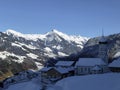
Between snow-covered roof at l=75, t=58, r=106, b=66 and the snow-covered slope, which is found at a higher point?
snow-covered roof at l=75, t=58, r=106, b=66

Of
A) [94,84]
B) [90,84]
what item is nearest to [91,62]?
Answer: [90,84]

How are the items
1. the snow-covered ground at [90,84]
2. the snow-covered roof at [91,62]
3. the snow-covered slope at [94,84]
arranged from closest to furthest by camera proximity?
the snow-covered slope at [94,84]
the snow-covered ground at [90,84]
the snow-covered roof at [91,62]

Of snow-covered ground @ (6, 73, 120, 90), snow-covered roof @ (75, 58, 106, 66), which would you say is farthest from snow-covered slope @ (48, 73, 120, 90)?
snow-covered roof @ (75, 58, 106, 66)

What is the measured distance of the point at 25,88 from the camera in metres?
61.7

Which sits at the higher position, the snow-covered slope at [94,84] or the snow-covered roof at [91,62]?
the snow-covered roof at [91,62]

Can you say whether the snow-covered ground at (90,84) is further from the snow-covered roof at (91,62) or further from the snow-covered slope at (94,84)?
the snow-covered roof at (91,62)

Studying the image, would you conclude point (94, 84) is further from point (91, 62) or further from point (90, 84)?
point (91, 62)

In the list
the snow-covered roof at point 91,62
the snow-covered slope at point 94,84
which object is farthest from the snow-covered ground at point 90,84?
the snow-covered roof at point 91,62

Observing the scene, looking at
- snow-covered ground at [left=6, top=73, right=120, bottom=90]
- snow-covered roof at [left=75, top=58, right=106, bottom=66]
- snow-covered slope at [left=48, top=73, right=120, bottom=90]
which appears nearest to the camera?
snow-covered slope at [left=48, top=73, right=120, bottom=90]

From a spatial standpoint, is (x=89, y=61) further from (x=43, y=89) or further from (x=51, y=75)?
(x=43, y=89)

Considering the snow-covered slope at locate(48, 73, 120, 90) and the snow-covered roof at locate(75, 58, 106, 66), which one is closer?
the snow-covered slope at locate(48, 73, 120, 90)

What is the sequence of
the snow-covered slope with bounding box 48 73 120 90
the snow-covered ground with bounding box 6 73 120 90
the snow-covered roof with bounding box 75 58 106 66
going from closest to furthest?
the snow-covered slope with bounding box 48 73 120 90
the snow-covered ground with bounding box 6 73 120 90
the snow-covered roof with bounding box 75 58 106 66

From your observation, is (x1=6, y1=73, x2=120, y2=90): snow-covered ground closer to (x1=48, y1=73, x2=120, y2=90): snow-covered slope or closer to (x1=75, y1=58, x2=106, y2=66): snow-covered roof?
(x1=48, y1=73, x2=120, y2=90): snow-covered slope

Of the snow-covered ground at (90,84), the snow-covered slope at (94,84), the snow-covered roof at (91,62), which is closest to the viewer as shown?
the snow-covered slope at (94,84)
